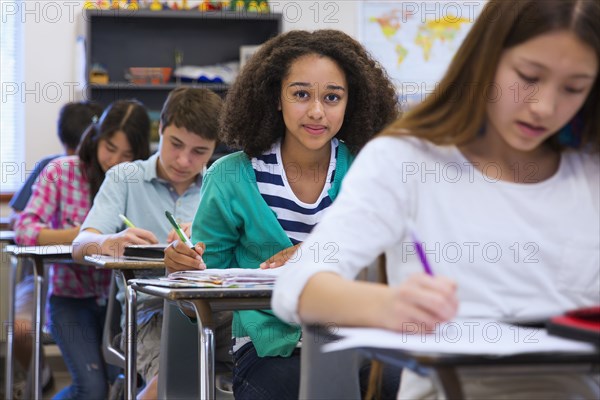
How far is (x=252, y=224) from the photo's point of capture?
2.17m

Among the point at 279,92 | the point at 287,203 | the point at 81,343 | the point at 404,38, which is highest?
the point at 404,38

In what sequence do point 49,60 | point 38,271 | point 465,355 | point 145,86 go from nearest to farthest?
point 465,355 → point 38,271 → point 145,86 → point 49,60

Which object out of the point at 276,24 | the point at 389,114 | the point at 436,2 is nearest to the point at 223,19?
the point at 276,24

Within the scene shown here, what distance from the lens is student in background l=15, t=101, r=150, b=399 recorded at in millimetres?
3406

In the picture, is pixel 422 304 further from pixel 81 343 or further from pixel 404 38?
pixel 404 38

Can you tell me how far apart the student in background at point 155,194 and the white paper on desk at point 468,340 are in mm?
1773

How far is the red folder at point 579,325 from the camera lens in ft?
3.11

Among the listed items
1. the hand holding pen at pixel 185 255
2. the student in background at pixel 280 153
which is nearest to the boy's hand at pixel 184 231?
the student in background at pixel 280 153

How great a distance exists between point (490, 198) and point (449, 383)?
381 millimetres

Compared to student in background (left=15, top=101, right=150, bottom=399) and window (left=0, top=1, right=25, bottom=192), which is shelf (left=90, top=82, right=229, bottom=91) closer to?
window (left=0, top=1, right=25, bottom=192)

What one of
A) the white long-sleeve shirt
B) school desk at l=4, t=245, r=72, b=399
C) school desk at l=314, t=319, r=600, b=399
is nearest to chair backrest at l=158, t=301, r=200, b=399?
school desk at l=4, t=245, r=72, b=399

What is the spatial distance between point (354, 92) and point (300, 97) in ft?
0.65

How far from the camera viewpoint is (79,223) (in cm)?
379

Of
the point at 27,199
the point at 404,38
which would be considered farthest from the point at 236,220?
the point at 404,38
